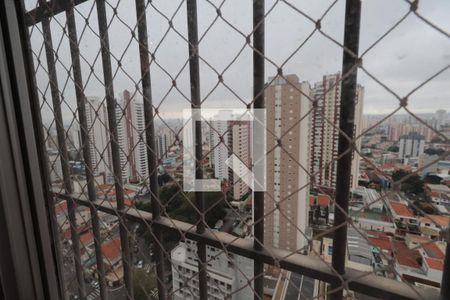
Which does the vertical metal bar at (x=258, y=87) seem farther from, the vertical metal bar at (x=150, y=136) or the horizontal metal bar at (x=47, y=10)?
the horizontal metal bar at (x=47, y=10)

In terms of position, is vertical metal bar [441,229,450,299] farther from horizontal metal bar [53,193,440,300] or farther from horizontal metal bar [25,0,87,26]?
horizontal metal bar [25,0,87,26]

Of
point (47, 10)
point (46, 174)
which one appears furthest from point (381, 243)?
point (47, 10)

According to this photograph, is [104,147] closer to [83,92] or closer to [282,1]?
[83,92]

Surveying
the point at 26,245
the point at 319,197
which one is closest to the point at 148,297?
the point at 26,245

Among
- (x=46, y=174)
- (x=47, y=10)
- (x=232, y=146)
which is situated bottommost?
(x=46, y=174)

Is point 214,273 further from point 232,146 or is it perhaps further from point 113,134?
point 113,134
